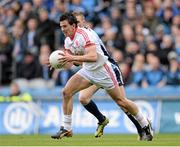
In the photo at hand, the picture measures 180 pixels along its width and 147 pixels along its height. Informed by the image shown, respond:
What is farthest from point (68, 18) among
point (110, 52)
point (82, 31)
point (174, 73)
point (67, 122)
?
point (110, 52)

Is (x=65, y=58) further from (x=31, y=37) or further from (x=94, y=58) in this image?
(x=31, y=37)

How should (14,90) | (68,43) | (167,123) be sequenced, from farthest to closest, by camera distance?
(14,90) < (167,123) < (68,43)

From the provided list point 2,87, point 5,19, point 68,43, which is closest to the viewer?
point 68,43

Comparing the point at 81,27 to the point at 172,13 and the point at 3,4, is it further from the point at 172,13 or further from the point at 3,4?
the point at 3,4

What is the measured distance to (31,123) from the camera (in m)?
21.0

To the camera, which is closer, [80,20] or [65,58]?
[65,58]

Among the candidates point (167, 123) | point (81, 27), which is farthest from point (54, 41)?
point (81, 27)

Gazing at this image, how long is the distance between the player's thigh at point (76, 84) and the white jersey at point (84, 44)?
0.25 m

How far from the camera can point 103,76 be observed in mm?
13961

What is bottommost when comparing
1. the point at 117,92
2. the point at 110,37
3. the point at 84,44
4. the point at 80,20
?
the point at 117,92

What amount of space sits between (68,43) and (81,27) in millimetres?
421

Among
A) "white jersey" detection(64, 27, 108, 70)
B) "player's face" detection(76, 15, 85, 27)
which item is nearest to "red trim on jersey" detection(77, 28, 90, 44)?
"white jersey" detection(64, 27, 108, 70)

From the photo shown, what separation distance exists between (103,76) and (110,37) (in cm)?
859

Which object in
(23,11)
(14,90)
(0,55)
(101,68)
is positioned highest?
(23,11)
